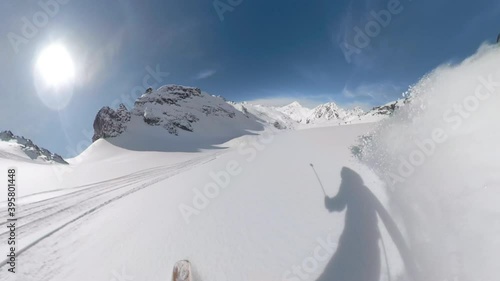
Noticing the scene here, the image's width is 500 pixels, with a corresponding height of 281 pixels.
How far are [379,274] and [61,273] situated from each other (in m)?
6.33

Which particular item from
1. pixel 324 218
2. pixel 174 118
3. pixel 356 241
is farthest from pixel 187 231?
pixel 174 118

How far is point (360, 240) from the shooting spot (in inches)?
224

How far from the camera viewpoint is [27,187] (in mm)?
12234

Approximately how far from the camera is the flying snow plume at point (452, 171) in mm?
4164

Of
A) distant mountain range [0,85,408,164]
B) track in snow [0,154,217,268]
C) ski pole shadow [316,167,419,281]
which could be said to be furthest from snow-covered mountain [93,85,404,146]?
track in snow [0,154,217,268]

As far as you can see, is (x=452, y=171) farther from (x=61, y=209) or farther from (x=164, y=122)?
(x=164, y=122)

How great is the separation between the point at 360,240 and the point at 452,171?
120 inches

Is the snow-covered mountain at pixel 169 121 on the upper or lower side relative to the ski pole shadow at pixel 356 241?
upper

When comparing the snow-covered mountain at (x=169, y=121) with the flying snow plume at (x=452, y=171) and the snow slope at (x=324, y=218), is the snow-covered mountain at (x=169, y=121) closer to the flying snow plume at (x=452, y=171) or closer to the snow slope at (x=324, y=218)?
the snow slope at (x=324, y=218)

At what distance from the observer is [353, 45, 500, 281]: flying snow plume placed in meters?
4.16

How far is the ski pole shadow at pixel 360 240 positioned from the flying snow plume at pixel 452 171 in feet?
0.95

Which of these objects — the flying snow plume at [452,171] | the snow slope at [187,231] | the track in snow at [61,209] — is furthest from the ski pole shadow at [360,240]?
the track in snow at [61,209]

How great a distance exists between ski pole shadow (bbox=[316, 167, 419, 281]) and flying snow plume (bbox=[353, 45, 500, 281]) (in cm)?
29

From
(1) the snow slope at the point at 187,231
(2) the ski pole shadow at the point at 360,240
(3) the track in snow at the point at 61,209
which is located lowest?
(2) the ski pole shadow at the point at 360,240
